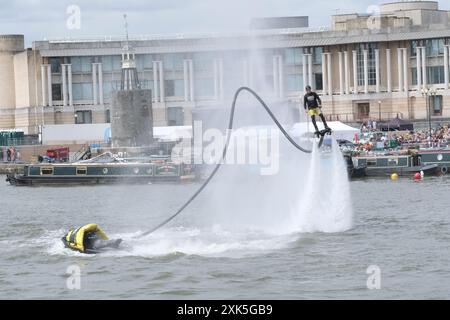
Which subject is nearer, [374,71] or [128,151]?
[128,151]

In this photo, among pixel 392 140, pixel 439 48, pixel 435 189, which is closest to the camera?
pixel 435 189

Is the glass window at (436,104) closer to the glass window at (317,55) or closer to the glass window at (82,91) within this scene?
the glass window at (317,55)

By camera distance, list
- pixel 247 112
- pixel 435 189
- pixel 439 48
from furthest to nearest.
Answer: pixel 439 48 → pixel 435 189 → pixel 247 112

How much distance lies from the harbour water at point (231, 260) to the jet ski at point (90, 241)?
0.39 metres

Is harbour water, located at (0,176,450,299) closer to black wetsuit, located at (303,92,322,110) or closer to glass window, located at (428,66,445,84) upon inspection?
black wetsuit, located at (303,92,322,110)

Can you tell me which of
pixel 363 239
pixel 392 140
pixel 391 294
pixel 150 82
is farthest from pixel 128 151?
pixel 391 294

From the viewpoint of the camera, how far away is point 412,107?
114125 mm

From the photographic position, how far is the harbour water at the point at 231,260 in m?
31.8

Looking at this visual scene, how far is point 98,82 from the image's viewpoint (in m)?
119

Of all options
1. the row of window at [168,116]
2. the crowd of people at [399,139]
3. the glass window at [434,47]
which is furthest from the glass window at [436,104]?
the row of window at [168,116]

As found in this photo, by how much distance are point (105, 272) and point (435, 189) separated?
31920 mm

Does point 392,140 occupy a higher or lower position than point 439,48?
lower

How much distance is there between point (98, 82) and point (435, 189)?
5924 cm

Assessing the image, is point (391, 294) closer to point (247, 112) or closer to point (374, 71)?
point (247, 112)
